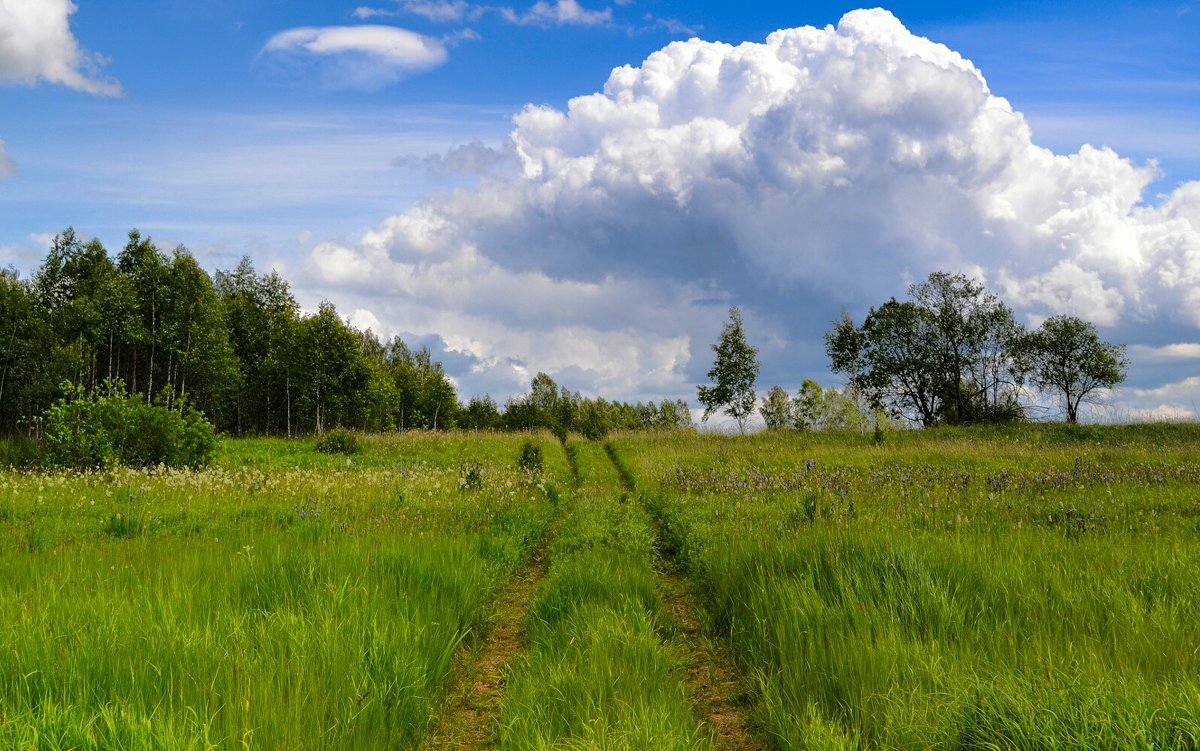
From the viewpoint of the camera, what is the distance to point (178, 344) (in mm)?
55688

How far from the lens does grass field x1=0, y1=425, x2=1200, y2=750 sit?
3.53 m

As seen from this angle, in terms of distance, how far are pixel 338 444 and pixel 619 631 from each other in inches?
1145

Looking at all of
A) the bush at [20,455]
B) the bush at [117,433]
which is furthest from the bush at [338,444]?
the bush at [117,433]

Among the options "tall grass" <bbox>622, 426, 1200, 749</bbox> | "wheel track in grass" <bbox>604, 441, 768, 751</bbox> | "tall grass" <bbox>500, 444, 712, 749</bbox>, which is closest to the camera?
"tall grass" <bbox>622, 426, 1200, 749</bbox>

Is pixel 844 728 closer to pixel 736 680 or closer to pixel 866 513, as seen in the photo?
pixel 736 680

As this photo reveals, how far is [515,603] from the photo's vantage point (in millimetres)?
7348

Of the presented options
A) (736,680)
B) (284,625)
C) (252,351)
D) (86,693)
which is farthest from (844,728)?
(252,351)

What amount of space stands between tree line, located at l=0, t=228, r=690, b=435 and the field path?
1600 inches

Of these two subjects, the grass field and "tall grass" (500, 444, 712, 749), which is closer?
the grass field

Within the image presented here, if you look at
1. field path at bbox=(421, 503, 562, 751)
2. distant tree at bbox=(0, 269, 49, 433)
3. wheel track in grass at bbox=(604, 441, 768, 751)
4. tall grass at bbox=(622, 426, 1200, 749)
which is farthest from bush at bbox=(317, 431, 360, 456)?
distant tree at bbox=(0, 269, 49, 433)

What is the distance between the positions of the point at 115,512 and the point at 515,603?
8.67 metres

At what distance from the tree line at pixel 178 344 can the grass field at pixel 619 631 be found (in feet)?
126

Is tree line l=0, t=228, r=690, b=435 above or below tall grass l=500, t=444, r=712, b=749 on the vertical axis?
above

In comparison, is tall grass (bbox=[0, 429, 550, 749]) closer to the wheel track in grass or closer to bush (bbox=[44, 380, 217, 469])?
the wheel track in grass
